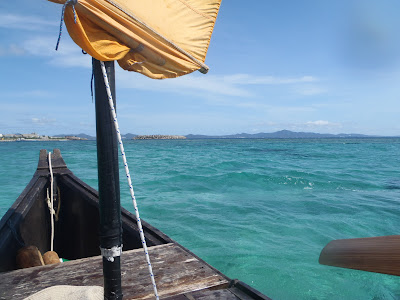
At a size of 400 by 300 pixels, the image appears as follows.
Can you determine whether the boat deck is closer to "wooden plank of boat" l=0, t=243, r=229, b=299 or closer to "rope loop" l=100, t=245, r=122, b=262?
"wooden plank of boat" l=0, t=243, r=229, b=299

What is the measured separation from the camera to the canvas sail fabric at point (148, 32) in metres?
1.46

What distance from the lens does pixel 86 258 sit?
2.94m

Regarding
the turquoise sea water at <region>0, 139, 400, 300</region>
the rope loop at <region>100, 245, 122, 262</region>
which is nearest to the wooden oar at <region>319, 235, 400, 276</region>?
the rope loop at <region>100, 245, 122, 262</region>

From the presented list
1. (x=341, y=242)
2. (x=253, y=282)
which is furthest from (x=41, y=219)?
(x=341, y=242)

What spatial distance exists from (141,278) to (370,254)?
2.46 m

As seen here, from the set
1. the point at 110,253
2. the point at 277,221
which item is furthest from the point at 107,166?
the point at 277,221

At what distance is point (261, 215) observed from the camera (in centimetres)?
930

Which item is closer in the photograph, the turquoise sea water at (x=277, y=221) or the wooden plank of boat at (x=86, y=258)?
the wooden plank of boat at (x=86, y=258)

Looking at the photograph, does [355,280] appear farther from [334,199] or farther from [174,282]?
[334,199]

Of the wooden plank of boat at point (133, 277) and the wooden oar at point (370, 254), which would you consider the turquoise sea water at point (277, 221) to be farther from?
the wooden oar at point (370, 254)

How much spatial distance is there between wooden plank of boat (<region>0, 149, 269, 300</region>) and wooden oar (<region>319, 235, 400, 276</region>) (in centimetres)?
197

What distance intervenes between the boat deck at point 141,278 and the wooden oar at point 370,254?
2000 mm

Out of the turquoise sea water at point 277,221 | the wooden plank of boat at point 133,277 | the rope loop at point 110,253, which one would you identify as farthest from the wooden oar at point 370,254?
the turquoise sea water at point 277,221

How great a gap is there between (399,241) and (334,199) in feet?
38.8
